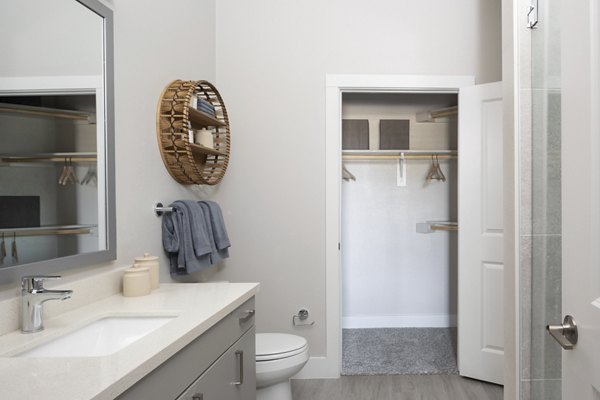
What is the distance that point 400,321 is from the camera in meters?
4.04

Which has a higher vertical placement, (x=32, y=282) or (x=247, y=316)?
(x=32, y=282)

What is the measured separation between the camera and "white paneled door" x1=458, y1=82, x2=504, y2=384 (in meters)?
2.77

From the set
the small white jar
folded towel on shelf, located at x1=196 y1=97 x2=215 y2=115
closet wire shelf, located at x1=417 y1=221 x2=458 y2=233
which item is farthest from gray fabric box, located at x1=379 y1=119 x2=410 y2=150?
the small white jar

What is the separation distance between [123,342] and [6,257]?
0.41 meters

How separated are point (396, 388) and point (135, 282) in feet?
6.33

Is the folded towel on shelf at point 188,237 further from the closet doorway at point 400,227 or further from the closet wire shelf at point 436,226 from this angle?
the closet wire shelf at point 436,226

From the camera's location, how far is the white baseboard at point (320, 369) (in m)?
2.94

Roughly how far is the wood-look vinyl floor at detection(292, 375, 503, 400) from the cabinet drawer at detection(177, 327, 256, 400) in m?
1.06

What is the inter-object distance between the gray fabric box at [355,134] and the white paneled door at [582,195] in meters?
2.81

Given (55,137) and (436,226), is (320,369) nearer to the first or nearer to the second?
(436,226)

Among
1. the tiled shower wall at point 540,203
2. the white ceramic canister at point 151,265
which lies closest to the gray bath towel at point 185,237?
Result: the white ceramic canister at point 151,265

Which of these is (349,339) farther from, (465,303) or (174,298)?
(174,298)

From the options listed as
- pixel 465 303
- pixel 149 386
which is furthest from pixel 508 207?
pixel 149 386

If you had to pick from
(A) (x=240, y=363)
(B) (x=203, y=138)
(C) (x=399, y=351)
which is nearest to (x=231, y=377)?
(A) (x=240, y=363)
